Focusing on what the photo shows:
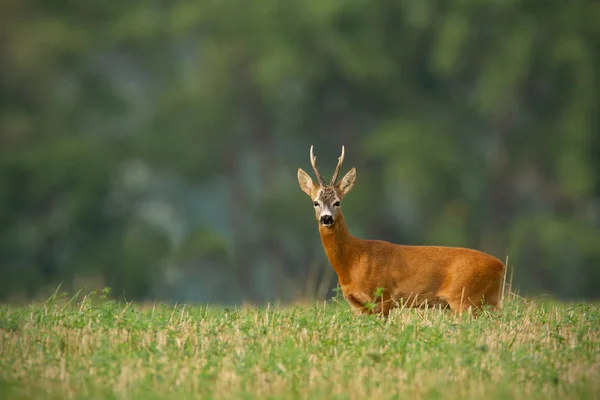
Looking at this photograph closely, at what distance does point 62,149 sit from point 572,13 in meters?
12.2

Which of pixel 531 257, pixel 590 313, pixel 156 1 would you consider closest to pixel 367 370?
pixel 590 313

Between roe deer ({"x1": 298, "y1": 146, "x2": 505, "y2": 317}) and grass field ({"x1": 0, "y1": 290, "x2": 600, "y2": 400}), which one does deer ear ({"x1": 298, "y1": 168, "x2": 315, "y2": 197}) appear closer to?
roe deer ({"x1": 298, "y1": 146, "x2": 505, "y2": 317})

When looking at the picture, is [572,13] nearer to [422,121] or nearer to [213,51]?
[422,121]

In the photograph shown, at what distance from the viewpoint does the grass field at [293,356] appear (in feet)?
25.3

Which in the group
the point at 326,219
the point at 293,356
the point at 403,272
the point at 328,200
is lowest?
the point at 293,356

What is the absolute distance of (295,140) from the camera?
3038 centimetres

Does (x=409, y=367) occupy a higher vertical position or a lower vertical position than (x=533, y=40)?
lower

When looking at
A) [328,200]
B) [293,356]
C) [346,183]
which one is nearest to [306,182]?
[346,183]

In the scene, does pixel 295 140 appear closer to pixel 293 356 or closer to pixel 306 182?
pixel 306 182

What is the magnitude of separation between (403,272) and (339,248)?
1.98 feet

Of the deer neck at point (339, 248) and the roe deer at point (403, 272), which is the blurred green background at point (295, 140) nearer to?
the roe deer at point (403, 272)

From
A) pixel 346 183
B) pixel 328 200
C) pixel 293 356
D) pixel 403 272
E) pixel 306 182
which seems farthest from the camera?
pixel 306 182

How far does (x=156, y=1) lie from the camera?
110 ft

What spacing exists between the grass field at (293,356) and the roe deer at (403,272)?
498 millimetres
